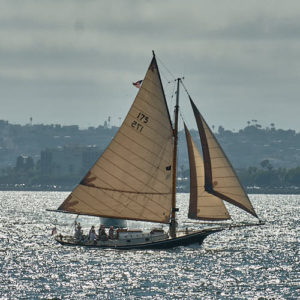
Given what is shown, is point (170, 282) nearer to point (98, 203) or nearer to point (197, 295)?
point (197, 295)

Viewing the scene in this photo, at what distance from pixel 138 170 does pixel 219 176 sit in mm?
6463

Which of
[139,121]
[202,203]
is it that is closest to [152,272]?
[202,203]

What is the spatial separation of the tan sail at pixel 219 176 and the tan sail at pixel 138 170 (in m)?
3.28

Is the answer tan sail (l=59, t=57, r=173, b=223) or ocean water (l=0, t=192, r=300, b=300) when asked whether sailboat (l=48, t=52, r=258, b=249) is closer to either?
tan sail (l=59, t=57, r=173, b=223)

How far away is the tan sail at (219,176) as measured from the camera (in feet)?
250

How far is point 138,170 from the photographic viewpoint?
259ft

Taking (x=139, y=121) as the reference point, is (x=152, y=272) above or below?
below

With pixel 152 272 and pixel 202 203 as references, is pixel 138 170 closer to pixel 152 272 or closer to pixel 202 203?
pixel 202 203

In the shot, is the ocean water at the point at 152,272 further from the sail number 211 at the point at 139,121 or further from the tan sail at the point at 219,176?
the sail number 211 at the point at 139,121

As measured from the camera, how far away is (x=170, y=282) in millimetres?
66125

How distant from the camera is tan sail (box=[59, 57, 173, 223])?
259 ft

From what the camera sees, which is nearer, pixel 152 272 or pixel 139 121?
pixel 152 272

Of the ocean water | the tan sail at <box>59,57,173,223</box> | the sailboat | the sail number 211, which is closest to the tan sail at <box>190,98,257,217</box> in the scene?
the sailboat

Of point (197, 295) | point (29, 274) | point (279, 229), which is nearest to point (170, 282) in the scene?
point (197, 295)
